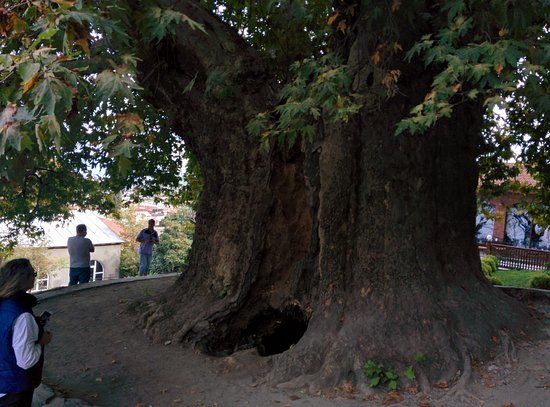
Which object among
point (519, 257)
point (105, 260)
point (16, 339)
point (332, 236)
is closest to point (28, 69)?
point (16, 339)

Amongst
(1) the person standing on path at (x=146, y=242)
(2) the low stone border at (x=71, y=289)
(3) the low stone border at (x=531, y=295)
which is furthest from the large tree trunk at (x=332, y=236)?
(1) the person standing on path at (x=146, y=242)

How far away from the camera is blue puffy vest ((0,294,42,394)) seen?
3.52 m

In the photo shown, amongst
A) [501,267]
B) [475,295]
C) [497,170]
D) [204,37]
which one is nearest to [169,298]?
[204,37]

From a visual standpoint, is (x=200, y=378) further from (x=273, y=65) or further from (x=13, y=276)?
(x=273, y=65)

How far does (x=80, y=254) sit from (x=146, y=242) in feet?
7.43

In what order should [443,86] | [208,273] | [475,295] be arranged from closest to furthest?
[443,86]
[475,295]
[208,273]

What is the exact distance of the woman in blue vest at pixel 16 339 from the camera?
11.5ft

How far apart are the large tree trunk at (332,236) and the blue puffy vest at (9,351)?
2.73m

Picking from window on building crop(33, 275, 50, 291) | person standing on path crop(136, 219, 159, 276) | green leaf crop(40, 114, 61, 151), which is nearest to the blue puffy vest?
green leaf crop(40, 114, 61, 151)

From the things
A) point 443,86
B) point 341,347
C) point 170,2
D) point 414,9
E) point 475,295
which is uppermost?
point 170,2

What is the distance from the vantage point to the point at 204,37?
7125 millimetres

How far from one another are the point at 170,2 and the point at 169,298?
4160 mm

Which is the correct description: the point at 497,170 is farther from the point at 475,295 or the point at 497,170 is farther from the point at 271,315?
the point at 271,315

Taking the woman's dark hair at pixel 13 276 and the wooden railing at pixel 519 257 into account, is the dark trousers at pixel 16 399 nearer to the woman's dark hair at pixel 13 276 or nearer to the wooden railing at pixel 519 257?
the woman's dark hair at pixel 13 276
